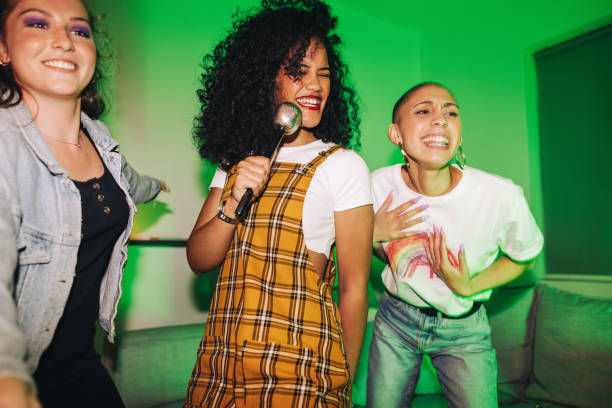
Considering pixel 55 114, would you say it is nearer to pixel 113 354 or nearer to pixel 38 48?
pixel 38 48

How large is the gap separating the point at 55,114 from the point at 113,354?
5.23 feet

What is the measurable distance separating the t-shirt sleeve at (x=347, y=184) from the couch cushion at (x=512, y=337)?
204 cm

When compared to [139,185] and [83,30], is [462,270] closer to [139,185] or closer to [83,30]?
[139,185]

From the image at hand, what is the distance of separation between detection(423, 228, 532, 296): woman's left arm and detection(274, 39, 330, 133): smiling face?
0.72 metres

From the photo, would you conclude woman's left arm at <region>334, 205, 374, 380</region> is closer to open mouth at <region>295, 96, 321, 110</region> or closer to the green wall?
open mouth at <region>295, 96, 321, 110</region>

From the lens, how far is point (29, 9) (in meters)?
0.97

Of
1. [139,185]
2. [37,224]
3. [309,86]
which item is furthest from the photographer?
[139,185]

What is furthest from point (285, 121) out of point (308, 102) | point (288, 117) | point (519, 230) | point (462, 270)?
point (519, 230)

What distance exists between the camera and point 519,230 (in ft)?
5.31

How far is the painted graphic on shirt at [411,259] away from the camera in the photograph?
167 centimetres

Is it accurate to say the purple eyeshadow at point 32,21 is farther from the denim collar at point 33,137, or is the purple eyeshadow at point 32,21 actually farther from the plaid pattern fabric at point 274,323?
the plaid pattern fabric at point 274,323

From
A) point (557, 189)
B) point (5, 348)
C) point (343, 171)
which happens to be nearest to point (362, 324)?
point (343, 171)

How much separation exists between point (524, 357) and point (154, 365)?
229cm

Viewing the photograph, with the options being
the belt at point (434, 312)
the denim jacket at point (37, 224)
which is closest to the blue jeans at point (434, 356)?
the belt at point (434, 312)
